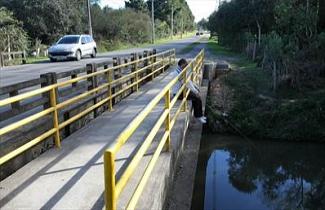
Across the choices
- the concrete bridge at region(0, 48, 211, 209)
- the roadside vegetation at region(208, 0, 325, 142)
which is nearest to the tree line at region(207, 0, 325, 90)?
the roadside vegetation at region(208, 0, 325, 142)

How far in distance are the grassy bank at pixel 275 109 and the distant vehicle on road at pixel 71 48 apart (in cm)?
1228

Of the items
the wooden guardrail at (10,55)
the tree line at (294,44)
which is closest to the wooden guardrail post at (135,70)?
the tree line at (294,44)

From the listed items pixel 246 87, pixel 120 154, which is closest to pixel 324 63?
pixel 246 87

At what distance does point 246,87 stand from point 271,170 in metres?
6.74

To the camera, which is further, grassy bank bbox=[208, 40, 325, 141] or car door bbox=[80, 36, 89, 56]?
car door bbox=[80, 36, 89, 56]

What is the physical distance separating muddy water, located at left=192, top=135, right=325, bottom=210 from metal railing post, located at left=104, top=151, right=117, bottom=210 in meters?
4.97

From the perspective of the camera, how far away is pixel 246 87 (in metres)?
17.7

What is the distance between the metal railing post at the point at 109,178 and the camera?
291cm

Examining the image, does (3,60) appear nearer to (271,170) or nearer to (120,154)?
(271,170)

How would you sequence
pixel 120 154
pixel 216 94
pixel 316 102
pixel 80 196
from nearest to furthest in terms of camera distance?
pixel 80 196, pixel 120 154, pixel 316 102, pixel 216 94

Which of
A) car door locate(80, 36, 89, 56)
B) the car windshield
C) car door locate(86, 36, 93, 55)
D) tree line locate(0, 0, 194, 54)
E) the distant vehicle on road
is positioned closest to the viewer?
the distant vehicle on road

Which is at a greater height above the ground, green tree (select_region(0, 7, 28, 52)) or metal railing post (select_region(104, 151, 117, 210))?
green tree (select_region(0, 7, 28, 52))

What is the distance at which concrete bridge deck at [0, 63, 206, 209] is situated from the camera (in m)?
4.54

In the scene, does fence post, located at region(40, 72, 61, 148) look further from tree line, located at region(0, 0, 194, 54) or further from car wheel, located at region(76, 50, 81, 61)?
tree line, located at region(0, 0, 194, 54)
